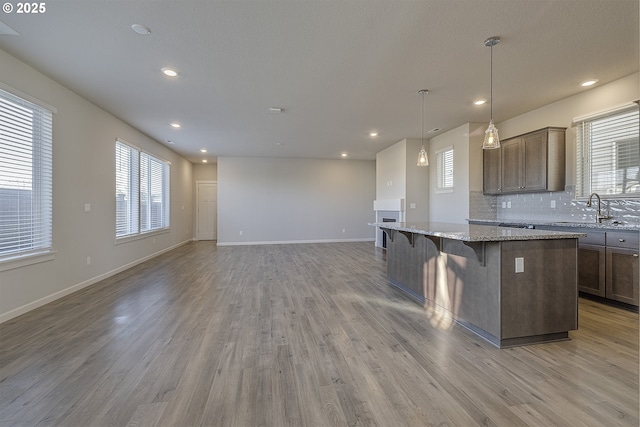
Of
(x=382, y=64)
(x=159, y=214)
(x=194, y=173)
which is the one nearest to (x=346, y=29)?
(x=382, y=64)

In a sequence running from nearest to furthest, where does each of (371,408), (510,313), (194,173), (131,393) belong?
(371,408) → (131,393) → (510,313) → (194,173)

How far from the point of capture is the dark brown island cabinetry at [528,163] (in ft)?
14.0

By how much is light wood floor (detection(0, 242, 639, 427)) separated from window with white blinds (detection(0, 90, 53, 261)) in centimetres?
84

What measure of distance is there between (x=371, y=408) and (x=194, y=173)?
10.3 m

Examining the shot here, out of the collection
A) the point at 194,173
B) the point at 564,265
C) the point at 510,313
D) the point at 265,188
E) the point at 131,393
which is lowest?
the point at 131,393

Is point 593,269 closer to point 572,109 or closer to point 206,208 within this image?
point 572,109

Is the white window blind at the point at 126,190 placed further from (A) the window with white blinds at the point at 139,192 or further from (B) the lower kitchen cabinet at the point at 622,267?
(B) the lower kitchen cabinet at the point at 622,267

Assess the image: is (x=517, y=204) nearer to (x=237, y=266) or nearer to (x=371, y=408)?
(x=371, y=408)

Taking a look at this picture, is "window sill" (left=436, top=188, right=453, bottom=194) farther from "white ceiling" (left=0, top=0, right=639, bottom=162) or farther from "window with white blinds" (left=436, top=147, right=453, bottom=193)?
"white ceiling" (left=0, top=0, right=639, bottom=162)

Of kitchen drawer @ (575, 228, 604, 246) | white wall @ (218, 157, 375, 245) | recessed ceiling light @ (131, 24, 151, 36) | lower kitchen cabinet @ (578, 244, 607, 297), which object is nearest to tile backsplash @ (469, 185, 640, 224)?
kitchen drawer @ (575, 228, 604, 246)

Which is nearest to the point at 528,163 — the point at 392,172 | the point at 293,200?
the point at 392,172

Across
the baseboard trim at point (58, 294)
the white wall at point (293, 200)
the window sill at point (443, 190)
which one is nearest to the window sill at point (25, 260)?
the baseboard trim at point (58, 294)

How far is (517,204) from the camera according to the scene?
512 cm

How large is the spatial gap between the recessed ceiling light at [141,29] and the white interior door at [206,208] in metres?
8.10
